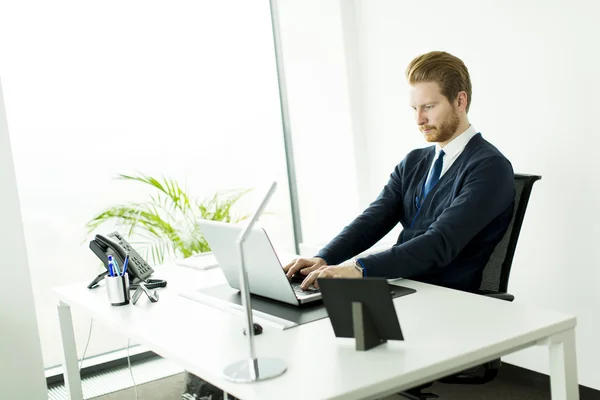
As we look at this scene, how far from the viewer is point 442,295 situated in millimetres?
1870

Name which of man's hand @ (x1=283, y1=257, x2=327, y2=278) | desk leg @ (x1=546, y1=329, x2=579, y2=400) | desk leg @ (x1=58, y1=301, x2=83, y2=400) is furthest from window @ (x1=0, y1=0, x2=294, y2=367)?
desk leg @ (x1=546, y1=329, x2=579, y2=400)

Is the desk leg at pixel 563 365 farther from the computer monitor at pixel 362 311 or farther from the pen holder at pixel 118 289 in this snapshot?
the pen holder at pixel 118 289

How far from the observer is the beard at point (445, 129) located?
235cm

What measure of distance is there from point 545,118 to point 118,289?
1.80m

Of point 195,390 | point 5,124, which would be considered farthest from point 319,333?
point 5,124

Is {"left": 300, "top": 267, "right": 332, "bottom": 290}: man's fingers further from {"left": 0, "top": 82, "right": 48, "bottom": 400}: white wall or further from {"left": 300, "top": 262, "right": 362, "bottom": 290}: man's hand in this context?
{"left": 0, "top": 82, "right": 48, "bottom": 400}: white wall

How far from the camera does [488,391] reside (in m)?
3.02

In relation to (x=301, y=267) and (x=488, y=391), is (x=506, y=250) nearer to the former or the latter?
(x=301, y=267)

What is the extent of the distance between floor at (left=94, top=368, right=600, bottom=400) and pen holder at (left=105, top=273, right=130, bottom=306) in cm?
124

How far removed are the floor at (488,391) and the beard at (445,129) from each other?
121 centimetres

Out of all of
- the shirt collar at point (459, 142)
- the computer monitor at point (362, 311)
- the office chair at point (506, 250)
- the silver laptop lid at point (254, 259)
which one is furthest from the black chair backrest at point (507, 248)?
the computer monitor at point (362, 311)

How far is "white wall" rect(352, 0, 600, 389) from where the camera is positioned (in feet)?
8.66

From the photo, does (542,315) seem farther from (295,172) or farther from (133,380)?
(295,172)

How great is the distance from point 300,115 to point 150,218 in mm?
1139
